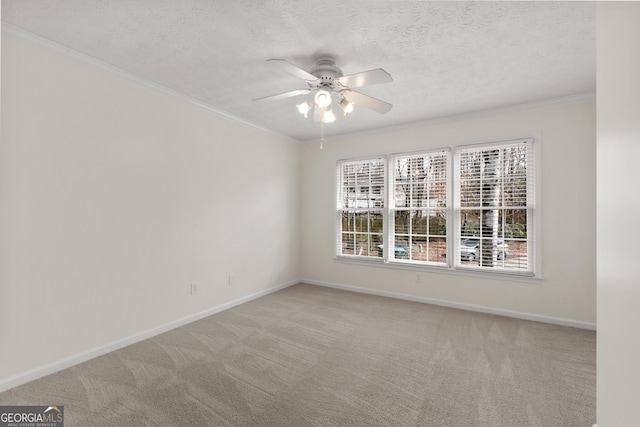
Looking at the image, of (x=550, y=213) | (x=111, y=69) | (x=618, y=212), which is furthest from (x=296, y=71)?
(x=550, y=213)

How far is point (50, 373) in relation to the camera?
230 centimetres

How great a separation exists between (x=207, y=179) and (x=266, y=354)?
2237 mm

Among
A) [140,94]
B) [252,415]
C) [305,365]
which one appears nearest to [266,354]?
[305,365]

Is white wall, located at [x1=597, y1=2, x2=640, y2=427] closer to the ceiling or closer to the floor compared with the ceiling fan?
closer to the floor

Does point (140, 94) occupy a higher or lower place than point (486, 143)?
higher

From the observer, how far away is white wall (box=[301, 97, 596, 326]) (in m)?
3.27

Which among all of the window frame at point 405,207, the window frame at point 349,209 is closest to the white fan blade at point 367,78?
the window frame at point 405,207

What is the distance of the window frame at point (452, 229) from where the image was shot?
11.5ft

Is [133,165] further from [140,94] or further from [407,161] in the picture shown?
[407,161]

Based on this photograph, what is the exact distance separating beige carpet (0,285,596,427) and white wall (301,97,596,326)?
1.12ft

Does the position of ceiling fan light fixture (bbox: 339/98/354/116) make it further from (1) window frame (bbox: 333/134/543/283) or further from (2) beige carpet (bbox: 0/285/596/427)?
(2) beige carpet (bbox: 0/285/596/427)

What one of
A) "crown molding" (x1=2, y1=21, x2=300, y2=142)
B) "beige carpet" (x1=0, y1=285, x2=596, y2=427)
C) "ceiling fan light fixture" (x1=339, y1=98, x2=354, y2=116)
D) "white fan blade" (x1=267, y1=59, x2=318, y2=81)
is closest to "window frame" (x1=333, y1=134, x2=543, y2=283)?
"beige carpet" (x1=0, y1=285, x2=596, y2=427)

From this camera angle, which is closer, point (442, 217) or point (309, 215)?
point (442, 217)

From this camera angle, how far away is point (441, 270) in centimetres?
407
